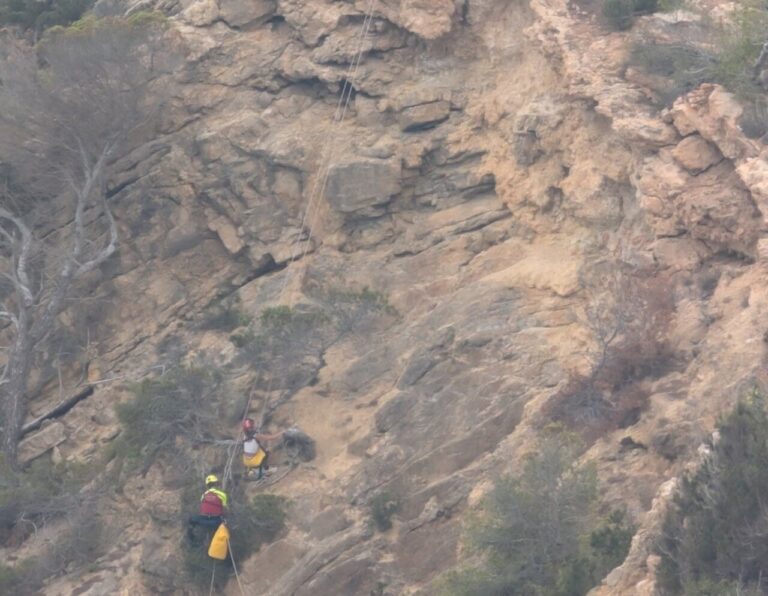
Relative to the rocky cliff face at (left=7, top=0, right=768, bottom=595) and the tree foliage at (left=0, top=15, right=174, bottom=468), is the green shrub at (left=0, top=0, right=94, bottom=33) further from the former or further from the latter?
the rocky cliff face at (left=7, top=0, right=768, bottom=595)

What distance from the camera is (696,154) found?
638 inches

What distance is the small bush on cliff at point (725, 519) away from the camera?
438 inches

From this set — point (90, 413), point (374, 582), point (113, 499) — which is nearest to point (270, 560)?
point (374, 582)

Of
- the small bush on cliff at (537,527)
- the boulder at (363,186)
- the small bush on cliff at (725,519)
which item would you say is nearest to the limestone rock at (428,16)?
the boulder at (363,186)

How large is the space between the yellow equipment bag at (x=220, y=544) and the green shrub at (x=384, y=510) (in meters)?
2.12

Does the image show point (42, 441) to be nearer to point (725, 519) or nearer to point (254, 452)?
point (254, 452)

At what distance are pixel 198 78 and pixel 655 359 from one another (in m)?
9.63

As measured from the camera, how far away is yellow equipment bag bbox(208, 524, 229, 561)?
56.3 feet

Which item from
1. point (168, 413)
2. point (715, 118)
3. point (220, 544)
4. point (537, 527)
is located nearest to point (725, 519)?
point (537, 527)

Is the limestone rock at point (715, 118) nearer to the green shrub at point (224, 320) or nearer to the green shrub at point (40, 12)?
the green shrub at point (224, 320)

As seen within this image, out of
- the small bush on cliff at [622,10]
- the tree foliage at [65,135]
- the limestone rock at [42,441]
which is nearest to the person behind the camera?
the small bush on cliff at [622,10]

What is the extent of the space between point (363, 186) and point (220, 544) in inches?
232

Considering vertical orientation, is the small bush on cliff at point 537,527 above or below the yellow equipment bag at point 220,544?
above

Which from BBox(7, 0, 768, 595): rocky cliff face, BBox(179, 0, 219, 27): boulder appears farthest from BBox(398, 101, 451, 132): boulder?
BBox(179, 0, 219, 27): boulder
